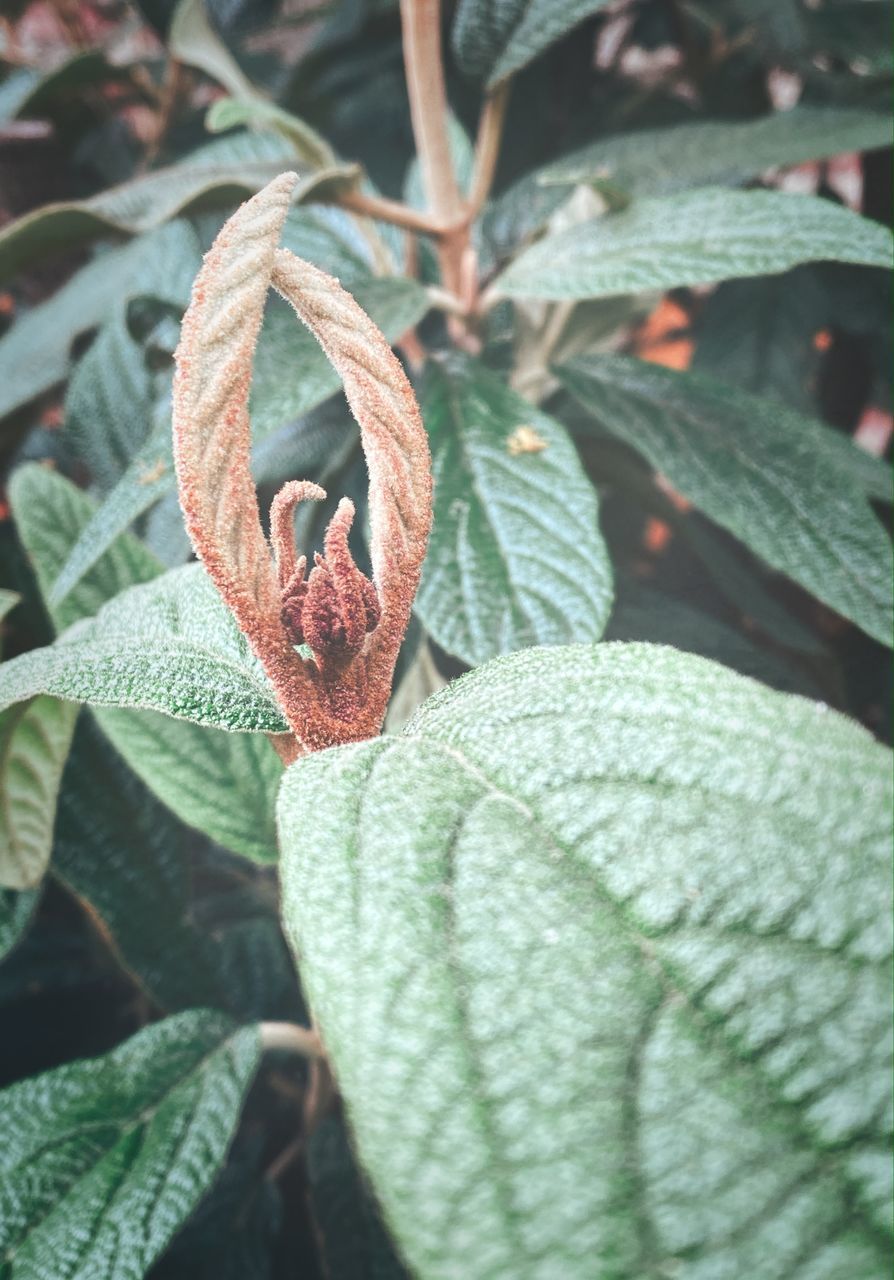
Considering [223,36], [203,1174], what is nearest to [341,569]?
[203,1174]

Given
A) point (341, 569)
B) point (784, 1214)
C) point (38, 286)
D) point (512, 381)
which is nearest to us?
point (784, 1214)

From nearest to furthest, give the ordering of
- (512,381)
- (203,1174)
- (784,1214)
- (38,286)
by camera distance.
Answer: (784,1214) → (203,1174) → (512,381) → (38,286)

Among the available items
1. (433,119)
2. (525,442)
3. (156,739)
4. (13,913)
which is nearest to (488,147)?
(433,119)

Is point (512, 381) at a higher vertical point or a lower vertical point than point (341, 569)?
lower

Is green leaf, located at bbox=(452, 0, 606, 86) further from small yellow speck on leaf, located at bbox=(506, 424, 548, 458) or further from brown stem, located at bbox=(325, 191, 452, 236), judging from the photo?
small yellow speck on leaf, located at bbox=(506, 424, 548, 458)

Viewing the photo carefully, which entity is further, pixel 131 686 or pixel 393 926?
pixel 131 686

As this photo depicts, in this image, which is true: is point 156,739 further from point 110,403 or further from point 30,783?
point 110,403

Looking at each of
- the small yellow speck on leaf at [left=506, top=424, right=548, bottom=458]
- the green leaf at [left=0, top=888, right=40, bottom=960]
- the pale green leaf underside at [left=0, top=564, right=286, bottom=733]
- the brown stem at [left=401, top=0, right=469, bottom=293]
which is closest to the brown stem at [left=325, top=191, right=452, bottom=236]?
the brown stem at [left=401, top=0, right=469, bottom=293]

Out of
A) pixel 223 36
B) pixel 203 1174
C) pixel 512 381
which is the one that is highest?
Answer: pixel 223 36

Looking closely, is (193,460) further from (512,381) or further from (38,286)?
(38,286)
